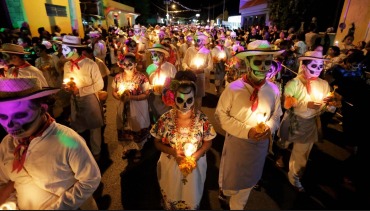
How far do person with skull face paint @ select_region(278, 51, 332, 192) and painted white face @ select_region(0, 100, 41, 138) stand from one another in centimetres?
348

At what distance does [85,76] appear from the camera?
462 cm

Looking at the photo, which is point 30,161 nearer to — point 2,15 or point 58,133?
point 58,133

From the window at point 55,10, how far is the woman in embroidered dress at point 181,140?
56.3ft

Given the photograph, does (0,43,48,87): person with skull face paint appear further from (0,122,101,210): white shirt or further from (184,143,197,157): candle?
(184,143,197,157): candle

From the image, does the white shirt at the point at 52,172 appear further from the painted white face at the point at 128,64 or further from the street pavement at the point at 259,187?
the painted white face at the point at 128,64

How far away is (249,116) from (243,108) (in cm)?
14

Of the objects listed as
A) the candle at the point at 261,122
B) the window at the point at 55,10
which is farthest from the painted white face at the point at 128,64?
the window at the point at 55,10

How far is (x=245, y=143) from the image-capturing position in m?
3.15

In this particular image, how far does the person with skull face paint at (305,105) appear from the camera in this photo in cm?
377

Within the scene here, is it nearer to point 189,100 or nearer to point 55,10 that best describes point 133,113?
point 189,100

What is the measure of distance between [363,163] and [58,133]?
5.05m

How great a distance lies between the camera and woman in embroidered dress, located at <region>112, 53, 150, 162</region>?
4596 mm

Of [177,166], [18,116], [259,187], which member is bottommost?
[259,187]

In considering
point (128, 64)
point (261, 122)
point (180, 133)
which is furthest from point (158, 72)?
point (261, 122)
